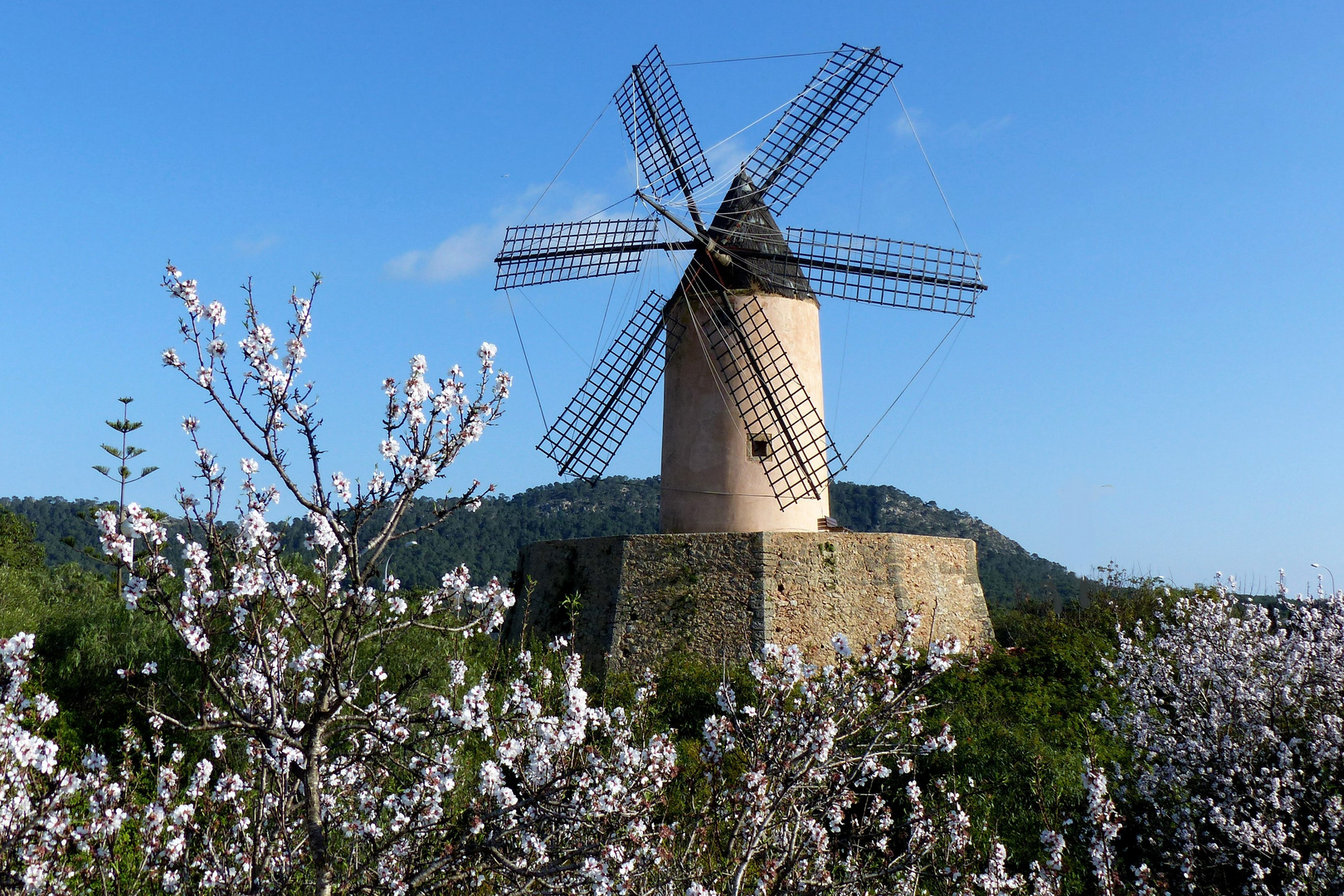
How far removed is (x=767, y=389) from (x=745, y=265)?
1644 mm

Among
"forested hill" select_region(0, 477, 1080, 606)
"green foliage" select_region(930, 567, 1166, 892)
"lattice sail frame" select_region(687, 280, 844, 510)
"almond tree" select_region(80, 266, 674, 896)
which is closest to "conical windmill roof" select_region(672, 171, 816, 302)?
"lattice sail frame" select_region(687, 280, 844, 510)

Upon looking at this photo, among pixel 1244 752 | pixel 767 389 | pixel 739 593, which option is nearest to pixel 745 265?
pixel 767 389

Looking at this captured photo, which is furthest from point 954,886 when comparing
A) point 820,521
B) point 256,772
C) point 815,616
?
point 820,521

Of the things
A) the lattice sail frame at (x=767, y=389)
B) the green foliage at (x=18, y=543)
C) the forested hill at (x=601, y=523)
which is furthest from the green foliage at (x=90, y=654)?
the forested hill at (x=601, y=523)

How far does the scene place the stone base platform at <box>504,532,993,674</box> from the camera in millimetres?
11492

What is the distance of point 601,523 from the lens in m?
58.7

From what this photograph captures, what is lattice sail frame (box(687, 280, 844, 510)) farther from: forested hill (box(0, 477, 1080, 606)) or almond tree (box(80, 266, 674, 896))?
forested hill (box(0, 477, 1080, 606))

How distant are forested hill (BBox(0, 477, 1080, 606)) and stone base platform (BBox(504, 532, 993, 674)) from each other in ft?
127

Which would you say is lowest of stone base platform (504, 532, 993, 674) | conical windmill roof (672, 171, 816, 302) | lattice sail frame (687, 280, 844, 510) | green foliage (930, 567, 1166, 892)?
green foliage (930, 567, 1166, 892)

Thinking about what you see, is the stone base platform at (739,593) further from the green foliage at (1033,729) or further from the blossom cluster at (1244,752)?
the blossom cluster at (1244,752)

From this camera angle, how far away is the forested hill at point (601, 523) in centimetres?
5372

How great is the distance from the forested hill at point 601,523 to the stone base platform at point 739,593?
38763 millimetres

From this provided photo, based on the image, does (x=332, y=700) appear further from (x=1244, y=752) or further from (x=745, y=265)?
(x=745, y=265)

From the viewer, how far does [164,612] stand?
298cm
